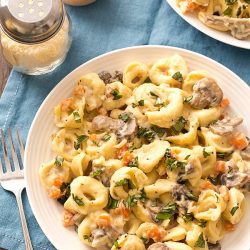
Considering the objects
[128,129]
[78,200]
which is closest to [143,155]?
[128,129]

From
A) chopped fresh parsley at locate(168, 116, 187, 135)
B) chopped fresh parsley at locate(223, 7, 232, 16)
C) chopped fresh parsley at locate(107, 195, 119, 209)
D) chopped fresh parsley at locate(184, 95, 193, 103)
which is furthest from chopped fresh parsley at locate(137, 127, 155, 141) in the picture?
chopped fresh parsley at locate(223, 7, 232, 16)

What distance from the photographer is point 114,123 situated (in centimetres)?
299

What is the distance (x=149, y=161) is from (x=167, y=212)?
0.83 feet

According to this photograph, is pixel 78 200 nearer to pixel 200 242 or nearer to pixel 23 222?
pixel 23 222

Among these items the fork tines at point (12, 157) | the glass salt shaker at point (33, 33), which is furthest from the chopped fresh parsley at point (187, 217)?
the glass salt shaker at point (33, 33)

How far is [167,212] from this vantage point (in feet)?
9.14

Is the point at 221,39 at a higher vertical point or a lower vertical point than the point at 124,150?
higher

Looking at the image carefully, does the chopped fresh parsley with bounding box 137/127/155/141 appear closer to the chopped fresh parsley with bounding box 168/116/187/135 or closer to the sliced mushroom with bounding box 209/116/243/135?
the chopped fresh parsley with bounding box 168/116/187/135

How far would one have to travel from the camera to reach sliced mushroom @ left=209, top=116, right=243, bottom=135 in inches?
115

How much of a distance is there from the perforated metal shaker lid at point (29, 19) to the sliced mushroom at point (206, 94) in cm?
79

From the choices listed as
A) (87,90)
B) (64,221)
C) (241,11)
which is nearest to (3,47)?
(87,90)

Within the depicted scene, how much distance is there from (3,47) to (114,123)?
2.53ft

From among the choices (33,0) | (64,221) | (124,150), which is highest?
(33,0)

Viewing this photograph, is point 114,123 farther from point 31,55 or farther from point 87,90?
point 31,55
